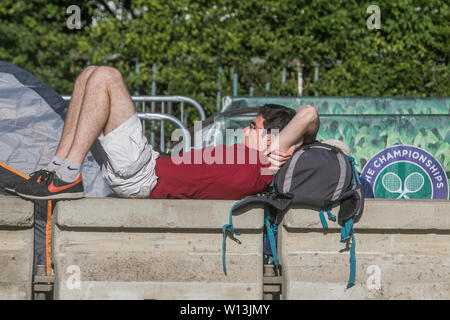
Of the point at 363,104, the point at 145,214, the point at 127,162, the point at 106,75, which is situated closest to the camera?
the point at 145,214

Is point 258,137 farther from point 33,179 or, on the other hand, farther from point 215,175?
point 33,179

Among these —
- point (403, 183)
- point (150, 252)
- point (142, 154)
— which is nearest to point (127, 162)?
point (142, 154)

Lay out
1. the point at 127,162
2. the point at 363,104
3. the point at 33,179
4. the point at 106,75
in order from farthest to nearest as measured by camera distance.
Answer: the point at 363,104 < the point at 127,162 < the point at 106,75 < the point at 33,179

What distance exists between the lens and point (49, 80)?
6.66 meters

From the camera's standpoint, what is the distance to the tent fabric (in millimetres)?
3262

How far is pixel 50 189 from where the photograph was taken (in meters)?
2.61

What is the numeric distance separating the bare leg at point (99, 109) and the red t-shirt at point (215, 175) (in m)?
0.41

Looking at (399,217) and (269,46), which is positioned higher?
(269,46)

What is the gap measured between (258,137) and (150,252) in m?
1.19

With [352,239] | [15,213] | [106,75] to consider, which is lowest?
[352,239]

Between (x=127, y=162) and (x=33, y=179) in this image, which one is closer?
(x=33, y=179)

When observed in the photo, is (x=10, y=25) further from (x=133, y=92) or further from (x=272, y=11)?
(x=272, y=11)

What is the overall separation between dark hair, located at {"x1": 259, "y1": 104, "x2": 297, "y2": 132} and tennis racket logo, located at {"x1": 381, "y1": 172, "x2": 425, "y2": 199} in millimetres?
1190
